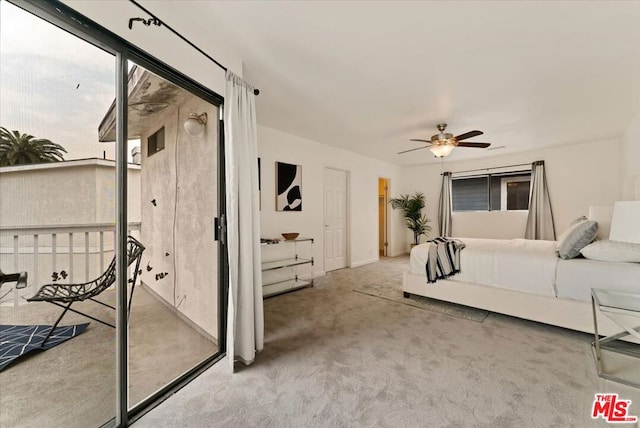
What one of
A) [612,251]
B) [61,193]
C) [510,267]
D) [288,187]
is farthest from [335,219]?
[61,193]

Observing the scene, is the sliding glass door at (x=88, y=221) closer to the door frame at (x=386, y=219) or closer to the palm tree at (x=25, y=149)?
the palm tree at (x=25, y=149)

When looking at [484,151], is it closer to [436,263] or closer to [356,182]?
[356,182]

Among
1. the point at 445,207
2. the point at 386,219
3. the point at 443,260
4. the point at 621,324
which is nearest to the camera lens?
the point at 621,324

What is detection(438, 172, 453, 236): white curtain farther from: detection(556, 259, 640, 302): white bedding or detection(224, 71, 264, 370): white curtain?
detection(224, 71, 264, 370): white curtain

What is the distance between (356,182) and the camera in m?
5.49

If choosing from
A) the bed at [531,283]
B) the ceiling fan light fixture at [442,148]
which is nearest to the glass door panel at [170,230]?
the bed at [531,283]

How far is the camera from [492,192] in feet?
19.1

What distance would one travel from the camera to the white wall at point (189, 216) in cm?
191

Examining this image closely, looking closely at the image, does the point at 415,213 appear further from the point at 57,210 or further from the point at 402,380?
the point at 57,210

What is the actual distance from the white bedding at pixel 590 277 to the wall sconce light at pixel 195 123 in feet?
11.5

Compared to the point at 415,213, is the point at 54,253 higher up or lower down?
lower down

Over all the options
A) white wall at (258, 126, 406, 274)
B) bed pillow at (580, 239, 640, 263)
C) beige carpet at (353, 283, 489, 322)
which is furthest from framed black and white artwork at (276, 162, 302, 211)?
bed pillow at (580, 239, 640, 263)

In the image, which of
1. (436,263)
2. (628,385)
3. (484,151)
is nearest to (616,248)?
(628,385)

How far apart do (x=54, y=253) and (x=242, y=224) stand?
1.00 meters
